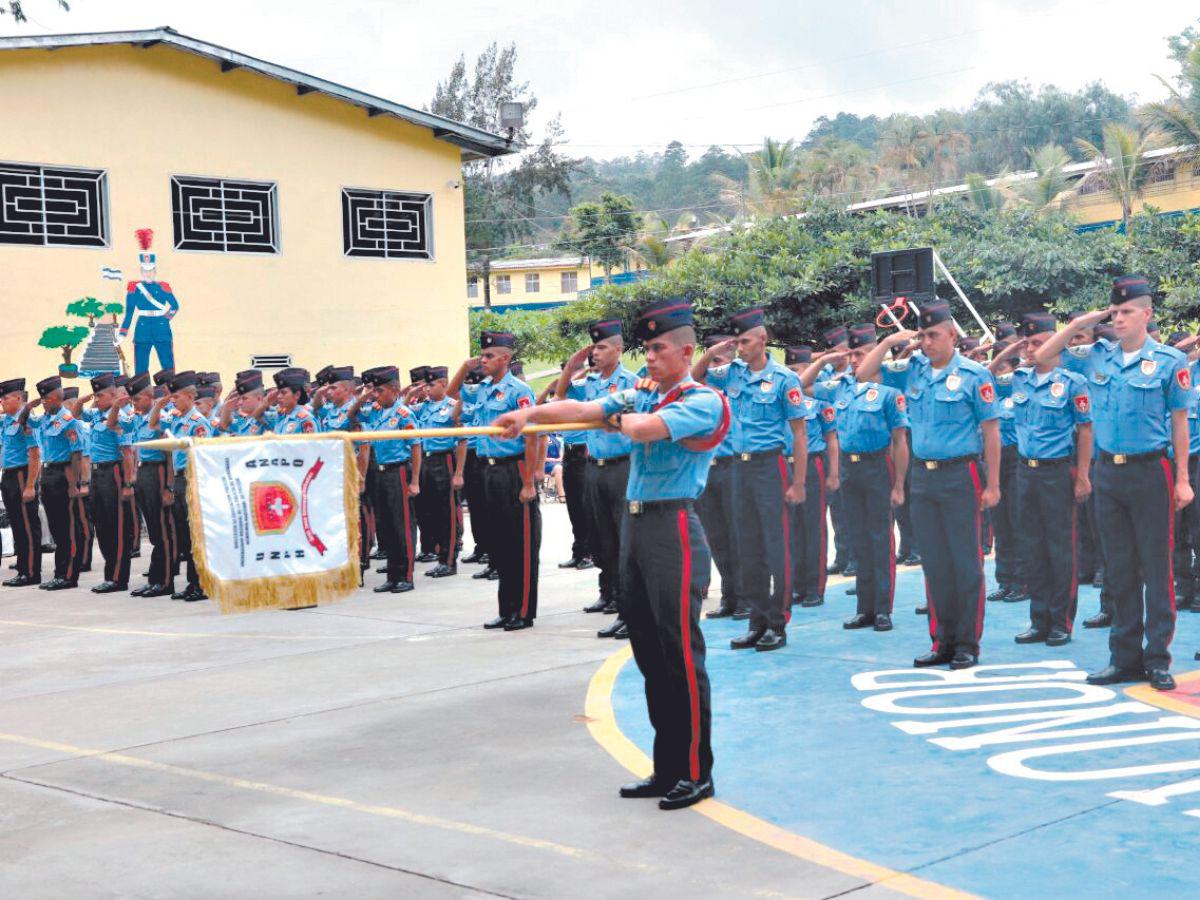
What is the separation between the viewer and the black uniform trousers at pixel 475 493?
477 inches

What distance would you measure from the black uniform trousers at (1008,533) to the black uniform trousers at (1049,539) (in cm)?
112

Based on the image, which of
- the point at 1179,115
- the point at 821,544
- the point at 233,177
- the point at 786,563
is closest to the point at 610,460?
the point at 786,563

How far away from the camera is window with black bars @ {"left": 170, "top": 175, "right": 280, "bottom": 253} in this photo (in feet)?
64.1

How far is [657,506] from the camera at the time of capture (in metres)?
5.60

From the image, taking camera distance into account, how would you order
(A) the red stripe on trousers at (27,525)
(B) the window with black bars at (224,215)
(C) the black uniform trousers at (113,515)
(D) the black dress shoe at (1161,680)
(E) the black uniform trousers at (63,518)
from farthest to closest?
(B) the window with black bars at (224,215), (A) the red stripe on trousers at (27,525), (E) the black uniform trousers at (63,518), (C) the black uniform trousers at (113,515), (D) the black dress shoe at (1161,680)

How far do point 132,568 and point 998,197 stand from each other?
3153cm

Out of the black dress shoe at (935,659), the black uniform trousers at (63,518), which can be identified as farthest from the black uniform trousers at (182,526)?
the black dress shoe at (935,659)

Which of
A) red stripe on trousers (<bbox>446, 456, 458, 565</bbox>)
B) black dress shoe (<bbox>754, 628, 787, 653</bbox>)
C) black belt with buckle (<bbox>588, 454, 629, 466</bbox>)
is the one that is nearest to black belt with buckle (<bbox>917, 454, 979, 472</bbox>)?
black dress shoe (<bbox>754, 628, 787, 653</bbox>)

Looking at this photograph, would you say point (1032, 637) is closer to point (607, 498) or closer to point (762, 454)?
point (762, 454)

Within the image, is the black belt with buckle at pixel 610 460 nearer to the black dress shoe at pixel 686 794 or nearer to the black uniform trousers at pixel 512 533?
the black uniform trousers at pixel 512 533

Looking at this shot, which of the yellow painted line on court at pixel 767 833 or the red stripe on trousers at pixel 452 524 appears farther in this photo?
the red stripe on trousers at pixel 452 524

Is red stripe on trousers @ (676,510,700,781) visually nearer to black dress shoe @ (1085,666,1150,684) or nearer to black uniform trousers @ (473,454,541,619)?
black dress shoe @ (1085,666,1150,684)

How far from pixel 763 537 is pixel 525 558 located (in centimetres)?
185

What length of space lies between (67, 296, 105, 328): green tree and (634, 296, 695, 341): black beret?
14556 mm
